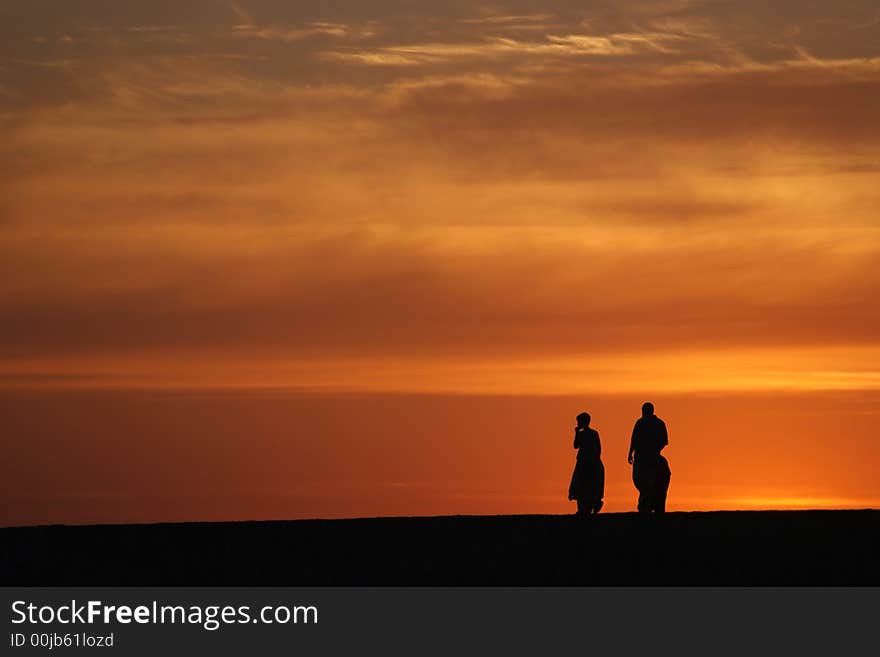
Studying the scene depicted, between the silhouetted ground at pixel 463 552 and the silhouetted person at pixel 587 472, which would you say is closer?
the silhouetted ground at pixel 463 552

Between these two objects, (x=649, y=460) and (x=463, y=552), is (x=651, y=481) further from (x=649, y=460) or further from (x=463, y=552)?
(x=463, y=552)

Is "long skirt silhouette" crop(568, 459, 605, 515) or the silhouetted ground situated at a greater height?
"long skirt silhouette" crop(568, 459, 605, 515)

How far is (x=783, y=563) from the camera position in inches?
1155

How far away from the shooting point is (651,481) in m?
37.5

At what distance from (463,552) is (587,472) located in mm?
7557

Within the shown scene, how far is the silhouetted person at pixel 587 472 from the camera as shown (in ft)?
125

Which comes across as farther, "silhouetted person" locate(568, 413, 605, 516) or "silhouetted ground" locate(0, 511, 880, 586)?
"silhouetted person" locate(568, 413, 605, 516)

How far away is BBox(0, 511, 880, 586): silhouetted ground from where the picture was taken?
28453 mm

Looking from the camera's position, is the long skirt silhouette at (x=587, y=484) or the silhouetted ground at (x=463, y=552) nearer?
the silhouetted ground at (x=463, y=552)

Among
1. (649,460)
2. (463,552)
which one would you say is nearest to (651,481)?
(649,460)

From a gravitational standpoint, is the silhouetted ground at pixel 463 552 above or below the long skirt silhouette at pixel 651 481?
below

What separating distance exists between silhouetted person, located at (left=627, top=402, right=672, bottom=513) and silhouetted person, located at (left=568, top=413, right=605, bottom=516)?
0.88 m

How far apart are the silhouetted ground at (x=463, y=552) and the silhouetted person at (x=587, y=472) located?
1.30m

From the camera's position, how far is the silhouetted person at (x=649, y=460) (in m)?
37.2
